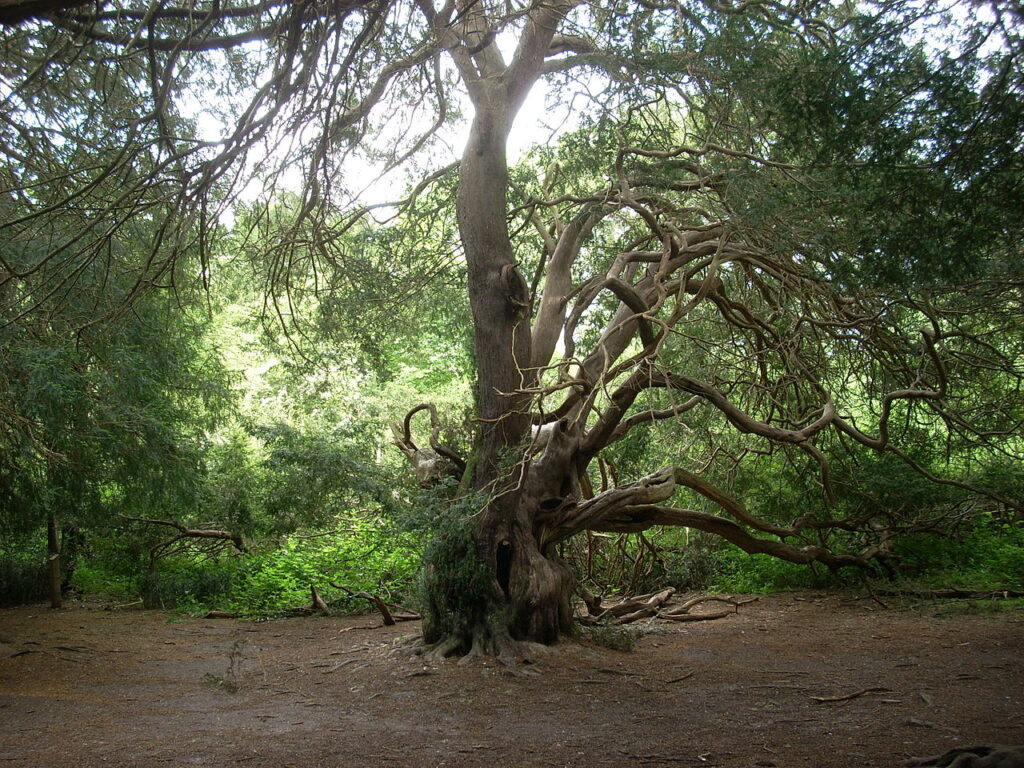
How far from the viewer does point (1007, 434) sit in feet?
25.1

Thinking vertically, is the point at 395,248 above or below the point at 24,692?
above

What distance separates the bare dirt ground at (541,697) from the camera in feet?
15.8

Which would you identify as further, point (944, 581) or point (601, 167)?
point (944, 581)

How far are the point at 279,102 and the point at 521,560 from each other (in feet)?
14.4

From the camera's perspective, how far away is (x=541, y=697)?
20.4 feet

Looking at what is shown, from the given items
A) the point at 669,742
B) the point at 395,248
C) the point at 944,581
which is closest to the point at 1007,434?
the point at 944,581

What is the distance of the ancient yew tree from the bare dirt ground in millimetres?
958

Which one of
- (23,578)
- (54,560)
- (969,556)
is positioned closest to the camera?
(969,556)

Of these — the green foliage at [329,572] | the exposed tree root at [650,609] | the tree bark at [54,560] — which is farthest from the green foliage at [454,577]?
the tree bark at [54,560]

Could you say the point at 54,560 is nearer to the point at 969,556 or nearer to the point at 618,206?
the point at 618,206

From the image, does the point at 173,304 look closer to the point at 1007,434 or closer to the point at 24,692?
the point at 24,692

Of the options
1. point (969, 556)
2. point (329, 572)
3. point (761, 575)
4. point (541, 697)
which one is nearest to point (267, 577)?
point (329, 572)

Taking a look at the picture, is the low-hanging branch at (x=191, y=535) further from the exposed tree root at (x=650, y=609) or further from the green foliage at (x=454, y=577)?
the green foliage at (x=454, y=577)

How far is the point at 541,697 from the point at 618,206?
412cm
